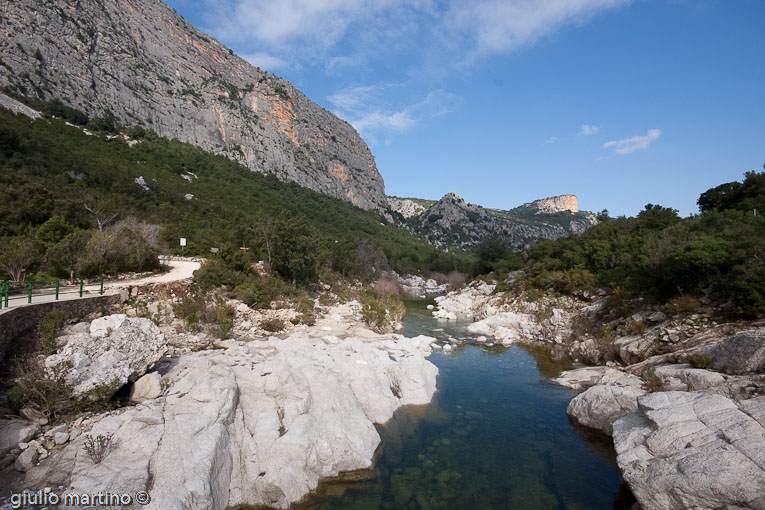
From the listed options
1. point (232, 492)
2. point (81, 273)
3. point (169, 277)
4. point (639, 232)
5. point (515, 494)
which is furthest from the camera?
point (639, 232)

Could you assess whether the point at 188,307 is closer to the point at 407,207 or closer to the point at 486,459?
the point at 486,459

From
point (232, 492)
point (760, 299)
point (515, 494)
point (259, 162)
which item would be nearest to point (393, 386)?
point (515, 494)

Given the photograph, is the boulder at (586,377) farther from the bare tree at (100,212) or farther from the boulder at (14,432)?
the bare tree at (100,212)

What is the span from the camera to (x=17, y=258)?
55.0 feet

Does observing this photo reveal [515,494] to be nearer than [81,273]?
Yes

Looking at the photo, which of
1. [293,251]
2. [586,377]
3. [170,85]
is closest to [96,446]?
[586,377]

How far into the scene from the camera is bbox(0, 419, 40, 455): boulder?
7.05 m

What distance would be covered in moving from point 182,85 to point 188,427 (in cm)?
10128

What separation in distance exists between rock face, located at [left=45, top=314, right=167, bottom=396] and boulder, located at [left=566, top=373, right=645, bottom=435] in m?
14.1

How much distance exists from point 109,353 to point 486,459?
11139mm

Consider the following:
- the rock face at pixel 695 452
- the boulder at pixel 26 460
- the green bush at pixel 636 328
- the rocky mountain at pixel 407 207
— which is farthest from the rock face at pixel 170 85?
the green bush at pixel 636 328

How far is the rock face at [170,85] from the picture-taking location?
59.4 m

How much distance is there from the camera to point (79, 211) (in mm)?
27703

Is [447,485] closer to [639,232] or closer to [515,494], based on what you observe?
[515,494]
